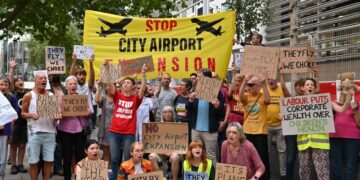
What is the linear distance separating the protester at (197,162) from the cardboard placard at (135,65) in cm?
212

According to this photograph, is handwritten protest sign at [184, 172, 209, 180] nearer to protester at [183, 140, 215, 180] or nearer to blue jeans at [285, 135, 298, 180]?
protester at [183, 140, 215, 180]

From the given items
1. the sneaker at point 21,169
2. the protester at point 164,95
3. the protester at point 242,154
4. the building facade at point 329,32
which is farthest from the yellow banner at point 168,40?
the protester at point 242,154

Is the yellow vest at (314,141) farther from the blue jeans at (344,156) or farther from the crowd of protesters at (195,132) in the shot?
the blue jeans at (344,156)

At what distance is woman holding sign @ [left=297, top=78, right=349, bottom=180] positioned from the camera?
22.5ft

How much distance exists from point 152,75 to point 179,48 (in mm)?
713

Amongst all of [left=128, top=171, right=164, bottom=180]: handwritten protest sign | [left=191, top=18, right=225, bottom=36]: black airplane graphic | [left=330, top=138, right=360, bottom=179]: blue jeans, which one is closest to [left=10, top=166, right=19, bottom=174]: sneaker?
[left=128, top=171, right=164, bottom=180]: handwritten protest sign

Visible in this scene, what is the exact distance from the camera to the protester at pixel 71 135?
7.61 m

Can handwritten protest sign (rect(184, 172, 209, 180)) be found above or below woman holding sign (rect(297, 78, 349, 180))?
below

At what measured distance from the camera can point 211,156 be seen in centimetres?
794

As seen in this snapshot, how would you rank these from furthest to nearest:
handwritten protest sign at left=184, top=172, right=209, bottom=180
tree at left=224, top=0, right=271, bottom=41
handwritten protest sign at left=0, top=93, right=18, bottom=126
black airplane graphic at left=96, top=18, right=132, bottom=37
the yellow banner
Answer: tree at left=224, top=0, right=271, bottom=41, black airplane graphic at left=96, top=18, right=132, bottom=37, the yellow banner, handwritten protest sign at left=0, top=93, right=18, bottom=126, handwritten protest sign at left=184, top=172, right=209, bottom=180

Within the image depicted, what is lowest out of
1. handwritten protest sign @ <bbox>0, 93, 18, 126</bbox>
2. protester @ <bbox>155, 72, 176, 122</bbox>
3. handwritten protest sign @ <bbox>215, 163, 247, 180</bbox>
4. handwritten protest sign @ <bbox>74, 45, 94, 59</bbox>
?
handwritten protest sign @ <bbox>215, 163, 247, 180</bbox>

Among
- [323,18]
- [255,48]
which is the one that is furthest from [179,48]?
[323,18]

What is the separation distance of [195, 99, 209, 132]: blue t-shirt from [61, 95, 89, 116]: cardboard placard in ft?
5.69

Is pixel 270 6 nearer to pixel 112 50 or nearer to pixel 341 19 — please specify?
pixel 341 19
